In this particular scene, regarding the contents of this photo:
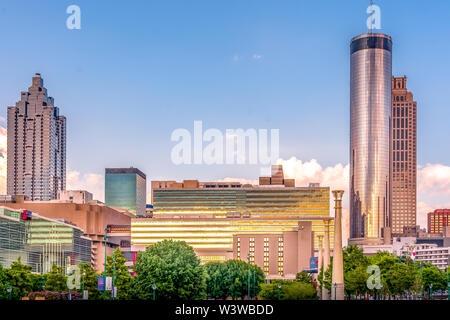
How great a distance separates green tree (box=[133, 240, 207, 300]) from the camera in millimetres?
96188

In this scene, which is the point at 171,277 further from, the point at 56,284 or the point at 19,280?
the point at 56,284

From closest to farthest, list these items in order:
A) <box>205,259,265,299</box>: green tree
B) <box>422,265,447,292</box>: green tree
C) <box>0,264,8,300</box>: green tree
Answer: <box>0,264,8,300</box>: green tree, <box>205,259,265,299</box>: green tree, <box>422,265,447,292</box>: green tree

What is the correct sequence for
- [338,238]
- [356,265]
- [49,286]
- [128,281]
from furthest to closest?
[356,265] → [49,286] → [128,281] → [338,238]

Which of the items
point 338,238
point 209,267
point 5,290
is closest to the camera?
point 338,238

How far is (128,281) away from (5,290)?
20.8 m

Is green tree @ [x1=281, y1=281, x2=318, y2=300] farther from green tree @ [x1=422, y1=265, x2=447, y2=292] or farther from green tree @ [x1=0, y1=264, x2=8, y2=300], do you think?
green tree @ [x1=422, y1=265, x2=447, y2=292]

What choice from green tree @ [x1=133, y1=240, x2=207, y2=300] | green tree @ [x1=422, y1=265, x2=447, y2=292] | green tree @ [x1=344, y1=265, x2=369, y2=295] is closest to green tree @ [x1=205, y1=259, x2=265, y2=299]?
green tree @ [x1=344, y1=265, x2=369, y2=295]

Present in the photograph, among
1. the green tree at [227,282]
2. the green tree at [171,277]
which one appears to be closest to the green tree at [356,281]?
the green tree at [227,282]

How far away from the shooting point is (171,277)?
96.7 m

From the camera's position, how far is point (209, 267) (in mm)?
141500

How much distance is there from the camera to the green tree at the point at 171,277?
96.2 meters

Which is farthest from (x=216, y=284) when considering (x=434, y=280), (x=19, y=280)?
(x=434, y=280)
